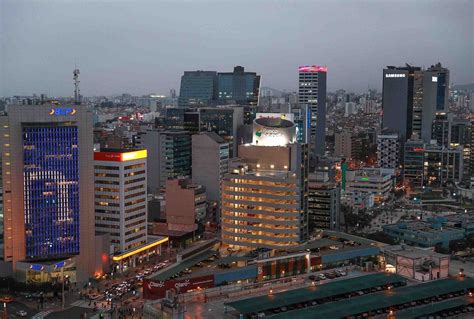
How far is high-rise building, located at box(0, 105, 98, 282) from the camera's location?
2097cm

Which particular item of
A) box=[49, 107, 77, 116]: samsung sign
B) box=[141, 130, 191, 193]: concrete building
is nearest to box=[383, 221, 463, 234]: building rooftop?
box=[49, 107, 77, 116]: samsung sign

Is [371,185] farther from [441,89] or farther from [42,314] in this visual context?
[441,89]

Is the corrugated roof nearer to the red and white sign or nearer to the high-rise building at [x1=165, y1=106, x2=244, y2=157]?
the red and white sign

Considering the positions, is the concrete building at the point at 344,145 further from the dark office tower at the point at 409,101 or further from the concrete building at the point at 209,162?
the concrete building at the point at 209,162

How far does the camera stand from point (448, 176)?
43.9m

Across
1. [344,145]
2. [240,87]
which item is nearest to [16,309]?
[344,145]

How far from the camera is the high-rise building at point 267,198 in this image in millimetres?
23078

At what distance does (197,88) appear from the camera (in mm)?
66062

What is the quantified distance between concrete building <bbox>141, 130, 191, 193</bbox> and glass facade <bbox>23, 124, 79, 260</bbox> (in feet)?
50.9

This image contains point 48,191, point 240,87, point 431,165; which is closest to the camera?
point 48,191

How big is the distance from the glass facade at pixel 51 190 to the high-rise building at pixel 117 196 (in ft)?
5.77

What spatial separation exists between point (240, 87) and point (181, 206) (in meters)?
34.7

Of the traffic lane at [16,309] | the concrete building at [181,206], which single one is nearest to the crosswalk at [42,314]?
the traffic lane at [16,309]

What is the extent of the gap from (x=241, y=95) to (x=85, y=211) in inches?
1614
